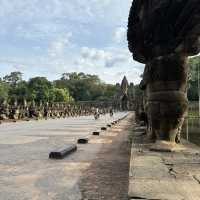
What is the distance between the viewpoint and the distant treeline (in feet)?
329

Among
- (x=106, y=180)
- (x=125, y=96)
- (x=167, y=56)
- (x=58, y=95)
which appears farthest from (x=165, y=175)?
(x=58, y=95)

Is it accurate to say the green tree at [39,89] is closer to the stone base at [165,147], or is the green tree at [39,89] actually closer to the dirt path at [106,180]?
the dirt path at [106,180]

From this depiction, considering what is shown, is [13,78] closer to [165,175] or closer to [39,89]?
[39,89]

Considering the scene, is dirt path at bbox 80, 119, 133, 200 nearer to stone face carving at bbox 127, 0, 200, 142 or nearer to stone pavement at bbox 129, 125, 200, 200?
stone pavement at bbox 129, 125, 200, 200

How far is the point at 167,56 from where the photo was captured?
5.89m

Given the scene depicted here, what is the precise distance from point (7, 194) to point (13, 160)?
9.17 feet

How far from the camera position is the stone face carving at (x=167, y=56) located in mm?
5605

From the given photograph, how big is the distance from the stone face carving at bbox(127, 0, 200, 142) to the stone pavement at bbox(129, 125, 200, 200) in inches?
25.4

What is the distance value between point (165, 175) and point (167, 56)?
8.47 feet

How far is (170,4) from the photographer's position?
5371mm

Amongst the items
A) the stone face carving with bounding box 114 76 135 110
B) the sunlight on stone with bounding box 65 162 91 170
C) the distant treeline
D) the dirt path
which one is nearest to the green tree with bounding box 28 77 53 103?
the distant treeline

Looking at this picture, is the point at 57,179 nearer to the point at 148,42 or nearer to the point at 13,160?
the point at 13,160

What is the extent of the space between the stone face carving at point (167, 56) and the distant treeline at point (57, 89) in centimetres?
7661

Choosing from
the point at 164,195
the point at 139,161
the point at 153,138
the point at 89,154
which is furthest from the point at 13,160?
the point at 164,195
